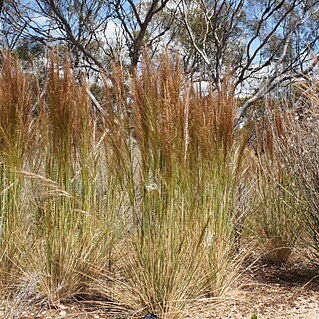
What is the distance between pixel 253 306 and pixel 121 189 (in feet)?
3.36

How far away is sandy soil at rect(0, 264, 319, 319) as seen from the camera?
2689 mm

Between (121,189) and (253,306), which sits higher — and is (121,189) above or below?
above

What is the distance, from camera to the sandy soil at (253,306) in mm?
2689

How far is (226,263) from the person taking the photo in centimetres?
299

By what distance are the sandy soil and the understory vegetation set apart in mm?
79

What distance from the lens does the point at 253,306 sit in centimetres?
298

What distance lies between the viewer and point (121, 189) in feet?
9.86

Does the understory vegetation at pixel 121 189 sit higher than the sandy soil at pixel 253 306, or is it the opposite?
the understory vegetation at pixel 121 189

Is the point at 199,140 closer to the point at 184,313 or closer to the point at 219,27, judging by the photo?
the point at 184,313

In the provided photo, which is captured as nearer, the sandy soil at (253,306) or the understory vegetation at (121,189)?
the understory vegetation at (121,189)

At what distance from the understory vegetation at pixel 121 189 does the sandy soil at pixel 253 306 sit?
0.08 meters

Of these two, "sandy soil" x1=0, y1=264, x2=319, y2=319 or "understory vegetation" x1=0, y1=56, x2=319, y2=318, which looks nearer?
"understory vegetation" x1=0, y1=56, x2=319, y2=318

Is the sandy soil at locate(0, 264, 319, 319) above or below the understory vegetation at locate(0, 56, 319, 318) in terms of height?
below

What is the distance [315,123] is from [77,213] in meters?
1.72
